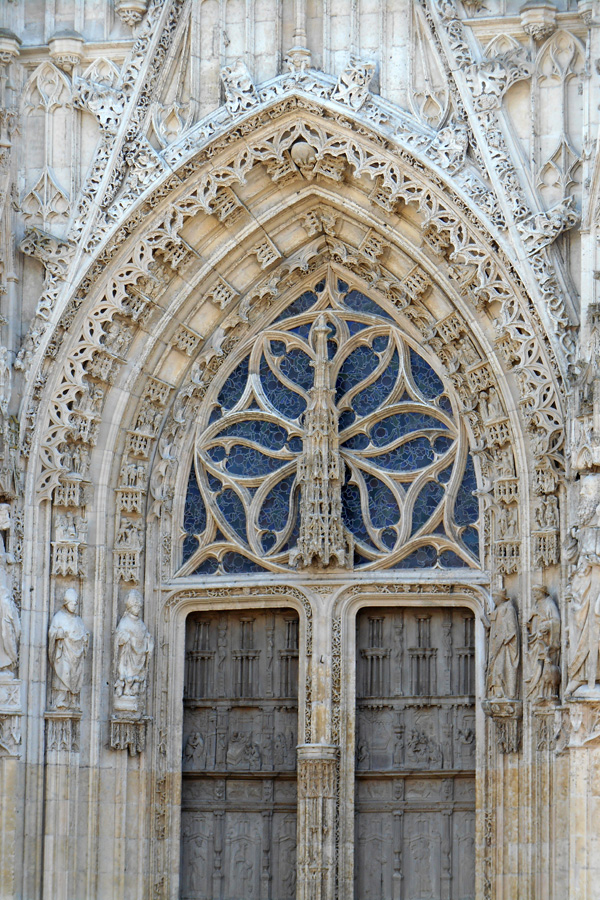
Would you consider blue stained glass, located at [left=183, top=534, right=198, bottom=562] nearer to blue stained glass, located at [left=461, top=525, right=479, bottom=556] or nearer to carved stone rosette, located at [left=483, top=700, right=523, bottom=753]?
blue stained glass, located at [left=461, top=525, right=479, bottom=556]

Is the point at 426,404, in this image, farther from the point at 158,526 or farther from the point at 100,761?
the point at 100,761

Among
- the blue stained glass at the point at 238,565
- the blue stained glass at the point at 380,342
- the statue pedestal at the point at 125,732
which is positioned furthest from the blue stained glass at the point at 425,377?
the statue pedestal at the point at 125,732

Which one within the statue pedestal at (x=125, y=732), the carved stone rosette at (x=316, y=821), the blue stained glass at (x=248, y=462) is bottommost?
the carved stone rosette at (x=316, y=821)

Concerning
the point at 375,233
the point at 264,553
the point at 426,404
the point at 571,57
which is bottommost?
the point at 264,553

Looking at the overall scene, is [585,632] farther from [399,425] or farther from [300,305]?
[300,305]

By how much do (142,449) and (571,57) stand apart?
5.18 m

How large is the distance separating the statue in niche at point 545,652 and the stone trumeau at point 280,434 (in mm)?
126

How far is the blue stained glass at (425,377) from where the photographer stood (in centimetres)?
2078

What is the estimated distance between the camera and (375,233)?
20.7 m

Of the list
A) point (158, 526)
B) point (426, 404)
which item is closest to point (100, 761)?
point (158, 526)

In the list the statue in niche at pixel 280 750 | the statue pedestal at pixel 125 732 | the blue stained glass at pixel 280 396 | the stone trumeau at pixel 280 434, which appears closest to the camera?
the stone trumeau at pixel 280 434

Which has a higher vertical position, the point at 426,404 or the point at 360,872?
the point at 426,404

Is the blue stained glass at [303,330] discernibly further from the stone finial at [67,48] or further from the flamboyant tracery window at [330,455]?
the stone finial at [67,48]

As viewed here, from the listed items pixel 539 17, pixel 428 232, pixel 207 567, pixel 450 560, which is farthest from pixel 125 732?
pixel 539 17
